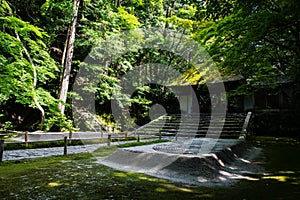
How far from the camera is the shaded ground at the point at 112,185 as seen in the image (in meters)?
4.28

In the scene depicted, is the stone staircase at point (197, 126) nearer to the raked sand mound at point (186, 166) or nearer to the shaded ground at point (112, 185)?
the raked sand mound at point (186, 166)

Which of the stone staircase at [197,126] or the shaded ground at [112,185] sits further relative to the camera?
the stone staircase at [197,126]

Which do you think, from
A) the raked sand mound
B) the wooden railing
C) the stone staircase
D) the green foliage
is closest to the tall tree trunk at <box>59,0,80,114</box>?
the stone staircase

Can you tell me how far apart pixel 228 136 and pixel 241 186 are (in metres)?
10.1

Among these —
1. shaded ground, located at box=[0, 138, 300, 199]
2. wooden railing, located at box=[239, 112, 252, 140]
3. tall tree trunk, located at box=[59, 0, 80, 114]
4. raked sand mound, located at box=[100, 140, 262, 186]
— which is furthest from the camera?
tall tree trunk, located at box=[59, 0, 80, 114]

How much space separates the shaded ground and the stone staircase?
8909 millimetres

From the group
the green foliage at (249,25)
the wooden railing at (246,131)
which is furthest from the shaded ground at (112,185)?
the wooden railing at (246,131)

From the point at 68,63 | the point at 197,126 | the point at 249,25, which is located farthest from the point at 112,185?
the point at 197,126

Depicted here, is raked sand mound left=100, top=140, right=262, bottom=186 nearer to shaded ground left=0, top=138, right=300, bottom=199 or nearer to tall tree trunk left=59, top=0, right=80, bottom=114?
shaded ground left=0, top=138, right=300, bottom=199

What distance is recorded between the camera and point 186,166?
596 cm

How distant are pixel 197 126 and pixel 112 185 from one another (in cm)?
1343

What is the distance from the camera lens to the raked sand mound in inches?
A: 221

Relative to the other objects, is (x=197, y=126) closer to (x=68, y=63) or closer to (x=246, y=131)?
(x=246, y=131)

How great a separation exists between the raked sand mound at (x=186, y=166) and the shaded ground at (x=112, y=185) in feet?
1.31
